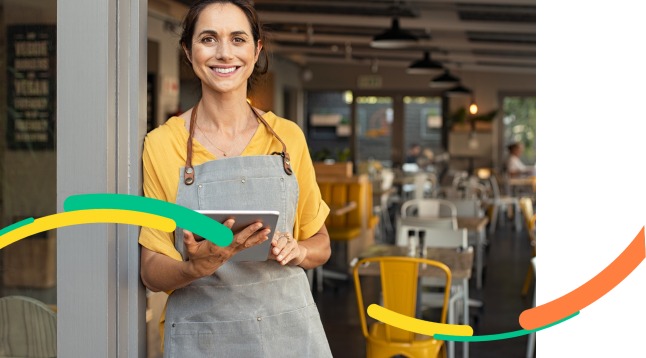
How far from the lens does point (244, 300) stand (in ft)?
7.11

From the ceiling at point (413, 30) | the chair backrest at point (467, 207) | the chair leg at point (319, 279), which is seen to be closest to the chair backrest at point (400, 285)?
the chair leg at point (319, 279)

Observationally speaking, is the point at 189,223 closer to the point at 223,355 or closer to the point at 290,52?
the point at 223,355

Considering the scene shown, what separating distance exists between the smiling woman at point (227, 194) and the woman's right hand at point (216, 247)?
0.32 feet

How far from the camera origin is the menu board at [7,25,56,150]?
2.37 m

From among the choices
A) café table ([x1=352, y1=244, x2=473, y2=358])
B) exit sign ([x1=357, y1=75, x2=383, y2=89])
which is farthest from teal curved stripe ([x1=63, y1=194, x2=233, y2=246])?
exit sign ([x1=357, y1=75, x2=383, y2=89])

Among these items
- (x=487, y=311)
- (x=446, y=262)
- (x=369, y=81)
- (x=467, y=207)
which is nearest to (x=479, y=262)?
(x=467, y=207)

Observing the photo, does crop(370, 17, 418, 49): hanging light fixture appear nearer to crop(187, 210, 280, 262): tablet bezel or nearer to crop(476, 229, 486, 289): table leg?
crop(476, 229, 486, 289): table leg

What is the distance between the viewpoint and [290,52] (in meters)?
17.5

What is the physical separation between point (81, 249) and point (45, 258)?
27 centimetres

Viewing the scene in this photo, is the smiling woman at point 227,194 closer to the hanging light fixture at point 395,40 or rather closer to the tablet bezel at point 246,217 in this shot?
the tablet bezel at point 246,217
